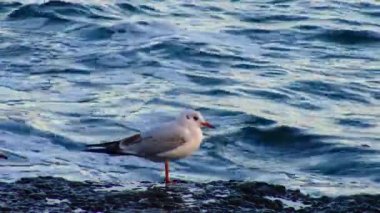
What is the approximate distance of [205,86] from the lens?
16.5 m

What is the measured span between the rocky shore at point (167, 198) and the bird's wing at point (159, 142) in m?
0.37

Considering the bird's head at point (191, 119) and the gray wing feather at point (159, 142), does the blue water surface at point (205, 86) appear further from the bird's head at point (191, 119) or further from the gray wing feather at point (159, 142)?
the bird's head at point (191, 119)

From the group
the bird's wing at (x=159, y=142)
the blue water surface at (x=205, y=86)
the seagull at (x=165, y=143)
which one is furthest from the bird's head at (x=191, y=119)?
the blue water surface at (x=205, y=86)

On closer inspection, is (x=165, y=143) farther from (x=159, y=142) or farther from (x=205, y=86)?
(x=205, y=86)

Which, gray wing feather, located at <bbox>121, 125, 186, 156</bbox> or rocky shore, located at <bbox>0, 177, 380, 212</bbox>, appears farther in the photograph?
gray wing feather, located at <bbox>121, 125, 186, 156</bbox>

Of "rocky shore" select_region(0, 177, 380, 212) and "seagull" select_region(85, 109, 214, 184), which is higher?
"seagull" select_region(85, 109, 214, 184)

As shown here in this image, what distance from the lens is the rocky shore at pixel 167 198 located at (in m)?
9.35

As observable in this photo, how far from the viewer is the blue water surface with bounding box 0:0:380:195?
12.3 m

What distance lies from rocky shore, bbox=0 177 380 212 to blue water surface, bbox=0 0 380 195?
0.91 metres

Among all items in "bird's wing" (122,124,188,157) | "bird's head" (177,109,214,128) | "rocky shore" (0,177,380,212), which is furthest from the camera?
"bird's head" (177,109,214,128)

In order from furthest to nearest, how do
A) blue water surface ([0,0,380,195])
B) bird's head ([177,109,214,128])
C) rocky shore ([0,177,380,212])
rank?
blue water surface ([0,0,380,195])
bird's head ([177,109,214,128])
rocky shore ([0,177,380,212])

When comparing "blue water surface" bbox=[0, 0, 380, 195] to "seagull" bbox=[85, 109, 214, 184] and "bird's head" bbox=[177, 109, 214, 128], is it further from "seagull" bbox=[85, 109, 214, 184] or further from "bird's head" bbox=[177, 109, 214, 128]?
"bird's head" bbox=[177, 109, 214, 128]

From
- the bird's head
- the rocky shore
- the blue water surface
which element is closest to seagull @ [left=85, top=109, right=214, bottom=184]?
the bird's head

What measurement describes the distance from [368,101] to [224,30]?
5.47m
